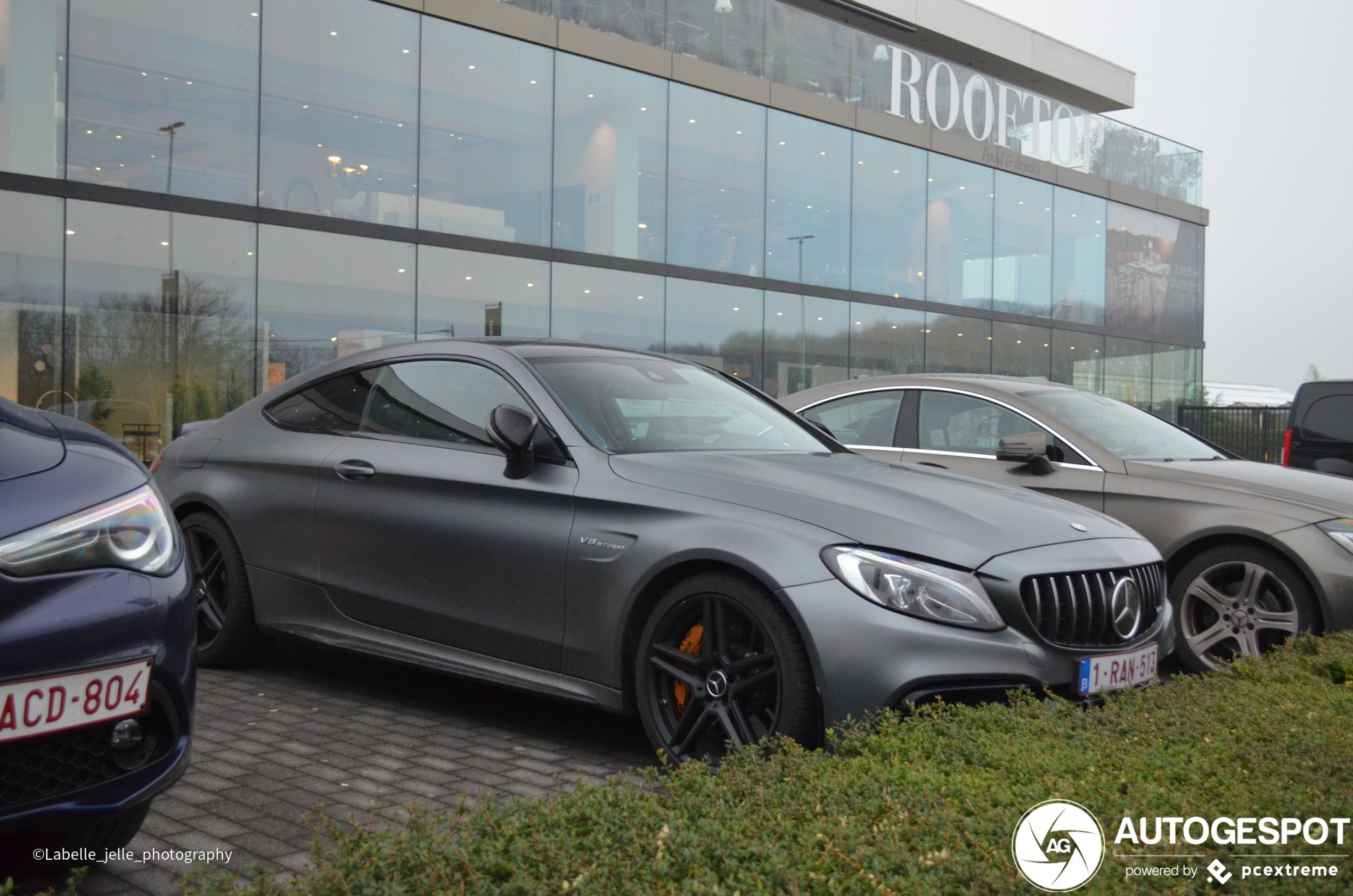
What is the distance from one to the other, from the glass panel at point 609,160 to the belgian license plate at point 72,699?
15750 millimetres

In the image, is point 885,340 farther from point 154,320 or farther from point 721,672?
point 721,672

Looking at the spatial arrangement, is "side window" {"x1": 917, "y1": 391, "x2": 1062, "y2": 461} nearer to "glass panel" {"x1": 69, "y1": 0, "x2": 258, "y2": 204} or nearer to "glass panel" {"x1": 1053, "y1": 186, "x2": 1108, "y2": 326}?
"glass panel" {"x1": 69, "y1": 0, "x2": 258, "y2": 204}

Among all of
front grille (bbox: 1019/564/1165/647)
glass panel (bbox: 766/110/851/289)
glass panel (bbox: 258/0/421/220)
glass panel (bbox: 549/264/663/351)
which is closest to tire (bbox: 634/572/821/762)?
front grille (bbox: 1019/564/1165/647)

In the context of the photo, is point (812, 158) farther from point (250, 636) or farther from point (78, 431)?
point (78, 431)

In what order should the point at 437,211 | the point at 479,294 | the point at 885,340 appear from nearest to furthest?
the point at 437,211
the point at 479,294
the point at 885,340

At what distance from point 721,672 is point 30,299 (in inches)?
483

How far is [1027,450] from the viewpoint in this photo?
650 cm

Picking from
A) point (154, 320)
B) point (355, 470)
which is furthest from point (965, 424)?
point (154, 320)

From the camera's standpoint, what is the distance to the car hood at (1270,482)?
5.99 meters

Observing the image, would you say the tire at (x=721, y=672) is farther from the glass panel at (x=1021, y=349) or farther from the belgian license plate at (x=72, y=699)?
the glass panel at (x=1021, y=349)

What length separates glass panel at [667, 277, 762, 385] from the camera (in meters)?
19.6

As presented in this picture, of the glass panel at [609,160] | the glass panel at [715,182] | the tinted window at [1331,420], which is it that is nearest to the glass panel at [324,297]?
the glass panel at [609,160]

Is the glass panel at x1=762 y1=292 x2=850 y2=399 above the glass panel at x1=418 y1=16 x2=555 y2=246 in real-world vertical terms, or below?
below

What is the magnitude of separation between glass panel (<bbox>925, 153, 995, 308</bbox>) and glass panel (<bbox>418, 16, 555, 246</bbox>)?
9685mm
